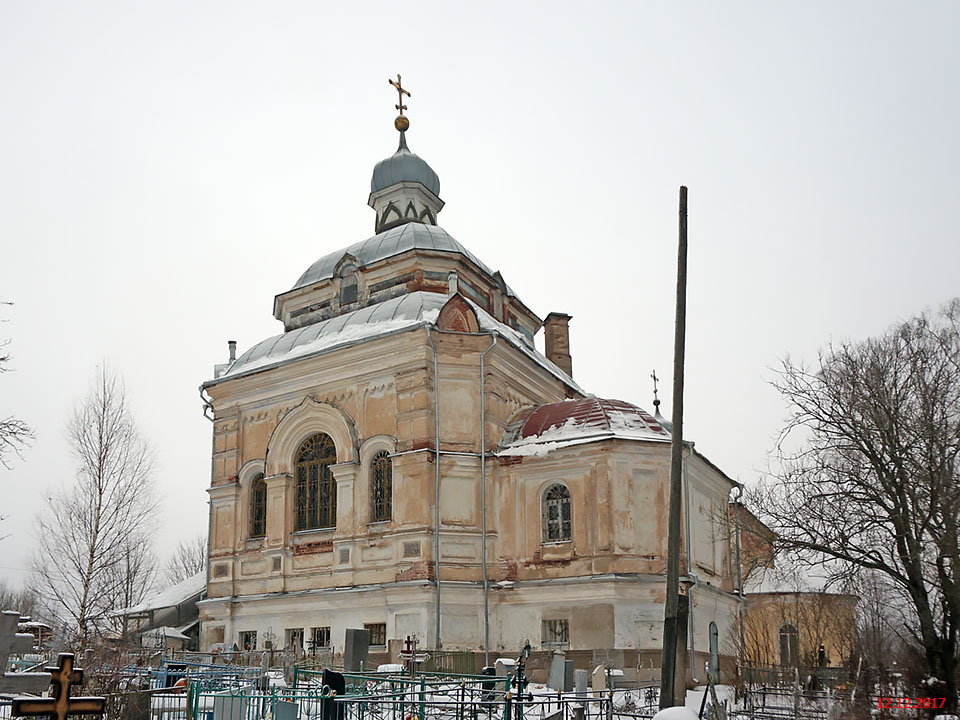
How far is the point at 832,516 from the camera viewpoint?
19.3m

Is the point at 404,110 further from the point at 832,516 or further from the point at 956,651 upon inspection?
the point at 956,651

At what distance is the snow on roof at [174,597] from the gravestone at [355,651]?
11824mm

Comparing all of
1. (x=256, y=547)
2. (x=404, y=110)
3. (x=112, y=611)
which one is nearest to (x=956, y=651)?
(x=256, y=547)

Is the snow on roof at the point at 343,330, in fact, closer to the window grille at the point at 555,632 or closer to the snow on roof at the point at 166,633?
the snow on roof at the point at 166,633

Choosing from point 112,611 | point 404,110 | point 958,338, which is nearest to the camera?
point 958,338

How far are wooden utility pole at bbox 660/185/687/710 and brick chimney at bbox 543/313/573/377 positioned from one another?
18449mm

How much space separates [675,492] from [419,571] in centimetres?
1139

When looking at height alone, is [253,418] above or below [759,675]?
above

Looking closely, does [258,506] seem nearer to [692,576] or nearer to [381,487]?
[381,487]

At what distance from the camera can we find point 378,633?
76.5 feet

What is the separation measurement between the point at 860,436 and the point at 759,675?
285 inches

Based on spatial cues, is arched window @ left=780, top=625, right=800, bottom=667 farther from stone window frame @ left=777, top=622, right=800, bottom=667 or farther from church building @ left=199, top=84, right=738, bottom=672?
church building @ left=199, top=84, right=738, bottom=672
